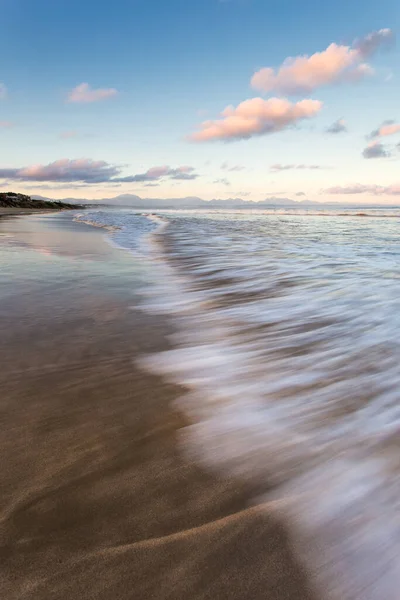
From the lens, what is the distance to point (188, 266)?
846cm

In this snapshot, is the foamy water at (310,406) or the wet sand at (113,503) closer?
the wet sand at (113,503)

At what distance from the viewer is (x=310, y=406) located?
8.18 ft

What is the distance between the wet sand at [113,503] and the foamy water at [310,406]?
15 centimetres

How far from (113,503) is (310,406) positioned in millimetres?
A: 1384

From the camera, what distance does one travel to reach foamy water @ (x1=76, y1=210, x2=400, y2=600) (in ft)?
4.95

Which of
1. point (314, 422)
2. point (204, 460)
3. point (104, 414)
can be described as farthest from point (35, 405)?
point (314, 422)

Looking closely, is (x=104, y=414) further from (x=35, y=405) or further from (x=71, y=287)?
(x=71, y=287)

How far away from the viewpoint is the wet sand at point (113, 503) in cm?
129

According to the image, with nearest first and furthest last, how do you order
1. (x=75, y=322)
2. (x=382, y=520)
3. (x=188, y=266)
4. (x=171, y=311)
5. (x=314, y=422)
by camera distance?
(x=382, y=520)
(x=314, y=422)
(x=75, y=322)
(x=171, y=311)
(x=188, y=266)

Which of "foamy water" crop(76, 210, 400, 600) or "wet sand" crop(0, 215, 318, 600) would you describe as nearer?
"wet sand" crop(0, 215, 318, 600)

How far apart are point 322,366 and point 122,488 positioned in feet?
6.41

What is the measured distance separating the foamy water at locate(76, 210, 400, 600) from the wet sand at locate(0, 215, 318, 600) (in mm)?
154

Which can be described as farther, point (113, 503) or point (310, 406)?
point (310, 406)

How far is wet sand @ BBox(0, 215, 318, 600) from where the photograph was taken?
1.29 metres
